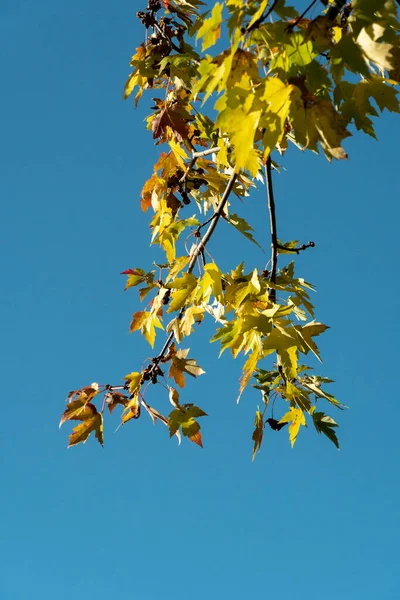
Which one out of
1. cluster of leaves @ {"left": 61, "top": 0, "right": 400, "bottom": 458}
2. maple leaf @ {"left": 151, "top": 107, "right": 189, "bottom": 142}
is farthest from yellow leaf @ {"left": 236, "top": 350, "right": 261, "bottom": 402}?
maple leaf @ {"left": 151, "top": 107, "right": 189, "bottom": 142}

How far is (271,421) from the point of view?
246 centimetres

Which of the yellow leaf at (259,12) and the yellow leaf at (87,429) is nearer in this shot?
the yellow leaf at (259,12)

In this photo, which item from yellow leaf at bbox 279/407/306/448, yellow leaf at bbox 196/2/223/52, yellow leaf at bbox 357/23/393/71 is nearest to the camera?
yellow leaf at bbox 357/23/393/71

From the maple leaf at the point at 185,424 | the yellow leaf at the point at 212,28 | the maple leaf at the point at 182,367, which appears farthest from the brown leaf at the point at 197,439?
the yellow leaf at the point at 212,28

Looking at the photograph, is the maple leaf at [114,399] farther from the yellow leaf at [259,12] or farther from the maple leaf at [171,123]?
the yellow leaf at [259,12]

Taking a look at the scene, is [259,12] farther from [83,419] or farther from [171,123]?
[83,419]

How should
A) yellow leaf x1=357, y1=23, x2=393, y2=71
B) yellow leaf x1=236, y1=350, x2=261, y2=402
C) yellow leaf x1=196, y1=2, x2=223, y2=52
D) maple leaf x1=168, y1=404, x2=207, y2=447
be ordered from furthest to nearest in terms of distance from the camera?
maple leaf x1=168, y1=404, x2=207, y2=447, yellow leaf x1=236, y1=350, x2=261, y2=402, yellow leaf x1=196, y1=2, x2=223, y2=52, yellow leaf x1=357, y1=23, x2=393, y2=71

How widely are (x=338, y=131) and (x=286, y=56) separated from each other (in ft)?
0.67

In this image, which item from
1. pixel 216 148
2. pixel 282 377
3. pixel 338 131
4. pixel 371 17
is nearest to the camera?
pixel 371 17

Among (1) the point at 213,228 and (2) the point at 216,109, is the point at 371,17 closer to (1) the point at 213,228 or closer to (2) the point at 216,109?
(2) the point at 216,109

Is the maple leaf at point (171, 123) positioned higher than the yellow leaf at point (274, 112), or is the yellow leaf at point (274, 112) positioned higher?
the maple leaf at point (171, 123)

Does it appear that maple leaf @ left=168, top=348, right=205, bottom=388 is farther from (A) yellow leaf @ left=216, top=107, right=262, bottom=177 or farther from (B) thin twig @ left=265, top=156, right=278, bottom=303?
(A) yellow leaf @ left=216, top=107, right=262, bottom=177

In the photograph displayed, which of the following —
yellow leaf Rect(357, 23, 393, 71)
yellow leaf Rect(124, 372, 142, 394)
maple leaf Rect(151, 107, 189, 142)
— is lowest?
yellow leaf Rect(124, 372, 142, 394)

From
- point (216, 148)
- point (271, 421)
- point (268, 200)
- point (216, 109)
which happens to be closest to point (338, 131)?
point (216, 109)
